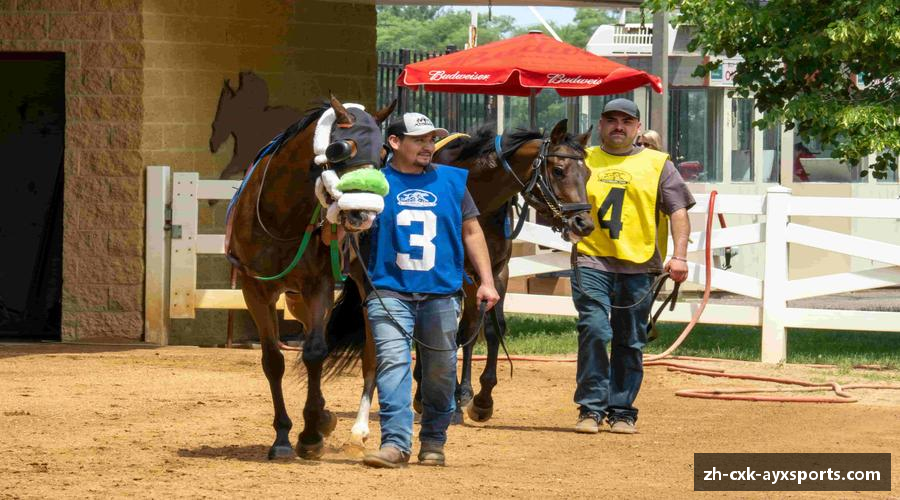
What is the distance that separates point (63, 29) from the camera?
13.5 meters

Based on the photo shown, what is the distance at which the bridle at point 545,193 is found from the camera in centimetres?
864

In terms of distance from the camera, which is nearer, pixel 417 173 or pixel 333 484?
pixel 333 484

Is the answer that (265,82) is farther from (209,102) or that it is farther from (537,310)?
(537,310)

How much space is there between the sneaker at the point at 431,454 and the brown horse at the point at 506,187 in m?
0.83

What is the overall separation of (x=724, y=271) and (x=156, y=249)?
5002 mm

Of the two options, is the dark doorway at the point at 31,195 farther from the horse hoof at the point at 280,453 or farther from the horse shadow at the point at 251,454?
the horse hoof at the point at 280,453

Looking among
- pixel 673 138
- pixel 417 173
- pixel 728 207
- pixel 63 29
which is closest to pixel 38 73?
pixel 63 29

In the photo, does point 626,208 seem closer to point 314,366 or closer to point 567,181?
point 567,181

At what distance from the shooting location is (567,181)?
877 cm

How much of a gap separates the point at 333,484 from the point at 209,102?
7.63 meters

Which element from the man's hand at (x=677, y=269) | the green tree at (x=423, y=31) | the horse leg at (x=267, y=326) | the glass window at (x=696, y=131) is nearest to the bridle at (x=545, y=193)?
the man's hand at (x=677, y=269)

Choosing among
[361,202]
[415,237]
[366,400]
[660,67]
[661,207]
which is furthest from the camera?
[660,67]

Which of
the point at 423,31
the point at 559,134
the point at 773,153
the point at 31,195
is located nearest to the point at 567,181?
the point at 559,134

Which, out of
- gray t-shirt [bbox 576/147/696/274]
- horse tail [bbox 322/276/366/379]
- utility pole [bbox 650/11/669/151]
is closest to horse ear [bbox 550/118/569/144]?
gray t-shirt [bbox 576/147/696/274]
